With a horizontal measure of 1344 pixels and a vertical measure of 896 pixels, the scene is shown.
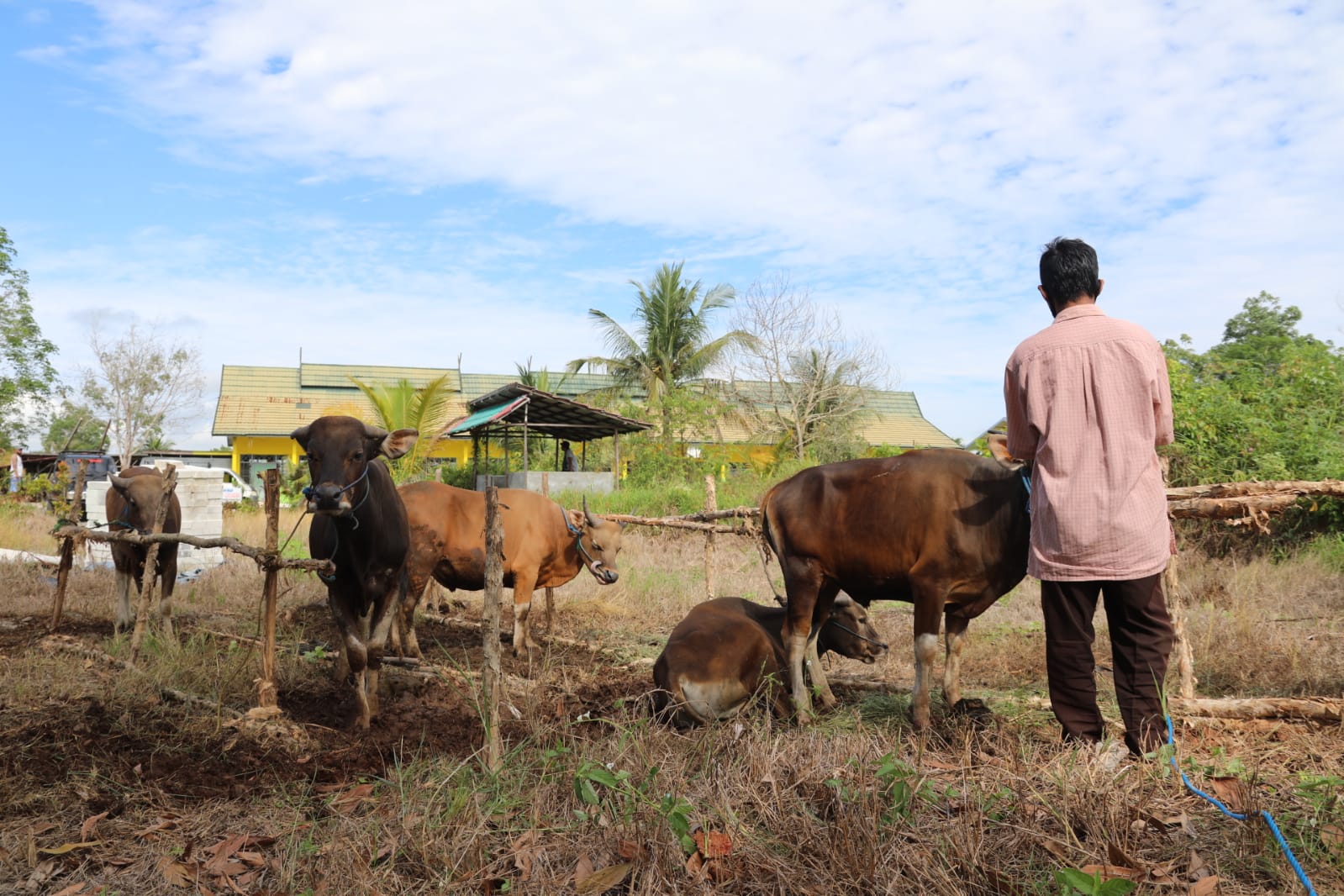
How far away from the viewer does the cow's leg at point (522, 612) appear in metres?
7.90

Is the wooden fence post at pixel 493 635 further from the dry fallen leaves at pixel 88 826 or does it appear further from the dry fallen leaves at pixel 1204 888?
the dry fallen leaves at pixel 1204 888

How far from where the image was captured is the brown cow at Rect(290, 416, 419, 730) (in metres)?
5.51

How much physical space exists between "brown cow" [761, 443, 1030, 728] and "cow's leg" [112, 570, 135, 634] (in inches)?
232

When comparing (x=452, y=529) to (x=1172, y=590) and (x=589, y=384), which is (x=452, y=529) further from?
(x=589, y=384)

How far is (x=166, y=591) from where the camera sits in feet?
25.0

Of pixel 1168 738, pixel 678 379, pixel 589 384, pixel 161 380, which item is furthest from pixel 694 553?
pixel 161 380

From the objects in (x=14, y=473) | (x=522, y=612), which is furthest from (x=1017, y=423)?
(x=14, y=473)

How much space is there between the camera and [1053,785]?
3.29 metres

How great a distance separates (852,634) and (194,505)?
10610 mm

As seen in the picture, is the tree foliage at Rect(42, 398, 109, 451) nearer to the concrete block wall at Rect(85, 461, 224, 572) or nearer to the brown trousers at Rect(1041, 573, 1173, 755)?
the concrete block wall at Rect(85, 461, 224, 572)

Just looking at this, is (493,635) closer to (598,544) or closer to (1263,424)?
(598,544)

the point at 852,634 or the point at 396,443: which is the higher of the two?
the point at 396,443

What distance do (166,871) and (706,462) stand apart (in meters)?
21.2

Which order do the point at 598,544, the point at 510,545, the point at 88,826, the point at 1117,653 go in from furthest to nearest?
the point at 598,544 < the point at 510,545 < the point at 1117,653 < the point at 88,826
